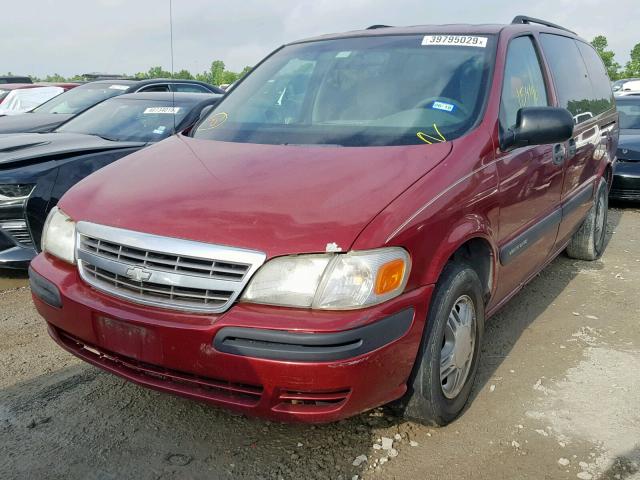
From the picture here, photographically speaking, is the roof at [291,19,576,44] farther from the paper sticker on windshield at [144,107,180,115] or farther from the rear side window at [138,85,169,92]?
the rear side window at [138,85,169,92]

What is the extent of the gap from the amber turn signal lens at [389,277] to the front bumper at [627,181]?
21.3 feet

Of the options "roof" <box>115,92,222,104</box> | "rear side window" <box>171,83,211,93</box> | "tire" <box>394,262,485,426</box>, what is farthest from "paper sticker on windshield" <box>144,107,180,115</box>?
"tire" <box>394,262,485,426</box>

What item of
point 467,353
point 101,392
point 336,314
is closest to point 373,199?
point 336,314

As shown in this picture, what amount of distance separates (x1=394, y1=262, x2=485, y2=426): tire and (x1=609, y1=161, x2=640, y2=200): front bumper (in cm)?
586

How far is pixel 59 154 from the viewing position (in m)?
4.62

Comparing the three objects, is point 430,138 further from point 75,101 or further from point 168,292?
point 75,101

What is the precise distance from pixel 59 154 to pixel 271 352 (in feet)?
10.7

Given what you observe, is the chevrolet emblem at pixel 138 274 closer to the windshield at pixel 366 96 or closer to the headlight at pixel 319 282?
the headlight at pixel 319 282

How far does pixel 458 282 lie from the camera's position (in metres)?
2.55

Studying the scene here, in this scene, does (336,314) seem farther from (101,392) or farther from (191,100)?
(191,100)

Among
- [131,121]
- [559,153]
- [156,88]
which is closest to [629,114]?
[559,153]

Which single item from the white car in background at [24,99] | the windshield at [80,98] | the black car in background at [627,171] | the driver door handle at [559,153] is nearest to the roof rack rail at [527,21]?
the driver door handle at [559,153]

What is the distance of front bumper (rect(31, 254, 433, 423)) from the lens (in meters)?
2.07

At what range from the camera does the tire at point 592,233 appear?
5.07 m
